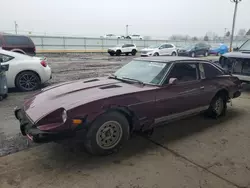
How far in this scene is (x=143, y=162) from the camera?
312cm

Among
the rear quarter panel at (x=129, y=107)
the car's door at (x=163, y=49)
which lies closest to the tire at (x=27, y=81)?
the rear quarter panel at (x=129, y=107)

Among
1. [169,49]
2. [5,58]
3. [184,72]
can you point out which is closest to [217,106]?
[184,72]

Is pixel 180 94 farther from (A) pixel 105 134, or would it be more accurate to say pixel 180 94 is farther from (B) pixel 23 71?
(B) pixel 23 71

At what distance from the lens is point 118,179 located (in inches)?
108

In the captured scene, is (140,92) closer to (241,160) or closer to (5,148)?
(241,160)

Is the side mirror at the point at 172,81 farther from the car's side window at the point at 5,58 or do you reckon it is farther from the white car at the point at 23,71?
the car's side window at the point at 5,58

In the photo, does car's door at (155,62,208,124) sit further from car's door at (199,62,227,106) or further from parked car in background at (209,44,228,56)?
parked car in background at (209,44,228,56)

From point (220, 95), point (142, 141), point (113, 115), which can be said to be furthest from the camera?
point (220, 95)

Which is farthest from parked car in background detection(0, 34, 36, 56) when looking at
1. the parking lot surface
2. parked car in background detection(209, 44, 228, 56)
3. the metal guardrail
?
parked car in background detection(209, 44, 228, 56)

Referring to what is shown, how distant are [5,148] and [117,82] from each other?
83.3 inches

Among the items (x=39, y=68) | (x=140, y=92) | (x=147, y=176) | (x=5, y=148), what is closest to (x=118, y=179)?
(x=147, y=176)

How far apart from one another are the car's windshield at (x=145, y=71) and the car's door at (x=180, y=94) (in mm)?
158

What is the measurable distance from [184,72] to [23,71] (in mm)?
5096

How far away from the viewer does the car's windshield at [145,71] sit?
155 inches
